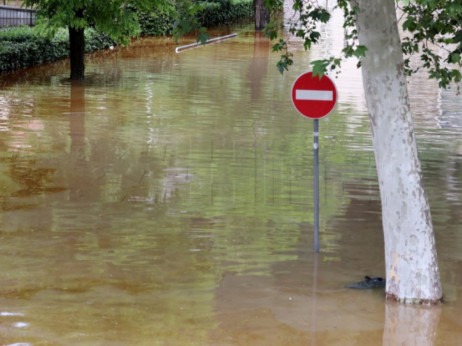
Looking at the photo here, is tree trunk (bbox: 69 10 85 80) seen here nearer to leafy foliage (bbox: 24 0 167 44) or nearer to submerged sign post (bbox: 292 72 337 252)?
leafy foliage (bbox: 24 0 167 44)

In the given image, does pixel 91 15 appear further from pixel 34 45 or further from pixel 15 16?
pixel 15 16

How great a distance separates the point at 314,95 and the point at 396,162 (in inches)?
75.5

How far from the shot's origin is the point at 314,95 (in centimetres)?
970

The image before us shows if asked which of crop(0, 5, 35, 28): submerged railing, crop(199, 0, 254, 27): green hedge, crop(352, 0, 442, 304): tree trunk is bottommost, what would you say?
crop(352, 0, 442, 304): tree trunk

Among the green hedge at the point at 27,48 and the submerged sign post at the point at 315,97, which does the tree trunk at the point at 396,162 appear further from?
the green hedge at the point at 27,48

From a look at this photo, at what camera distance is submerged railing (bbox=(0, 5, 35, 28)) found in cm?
3456

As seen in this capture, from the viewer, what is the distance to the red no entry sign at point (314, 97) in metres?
9.63

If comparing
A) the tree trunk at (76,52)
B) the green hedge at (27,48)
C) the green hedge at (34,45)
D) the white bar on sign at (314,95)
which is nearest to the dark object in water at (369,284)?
the white bar on sign at (314,95)

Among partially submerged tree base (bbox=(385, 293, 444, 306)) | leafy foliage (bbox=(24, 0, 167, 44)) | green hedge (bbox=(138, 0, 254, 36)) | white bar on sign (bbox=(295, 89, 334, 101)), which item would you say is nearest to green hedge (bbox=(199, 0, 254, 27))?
green hedge (bbox=(138, 0, 254, 36))

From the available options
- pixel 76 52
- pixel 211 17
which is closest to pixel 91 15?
pixel 76 52

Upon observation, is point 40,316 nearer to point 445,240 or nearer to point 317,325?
point 317,325

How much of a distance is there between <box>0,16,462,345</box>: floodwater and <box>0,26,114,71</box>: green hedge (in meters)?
4.54

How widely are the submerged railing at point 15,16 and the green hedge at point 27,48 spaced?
430 cm

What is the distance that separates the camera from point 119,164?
14.5 metres
